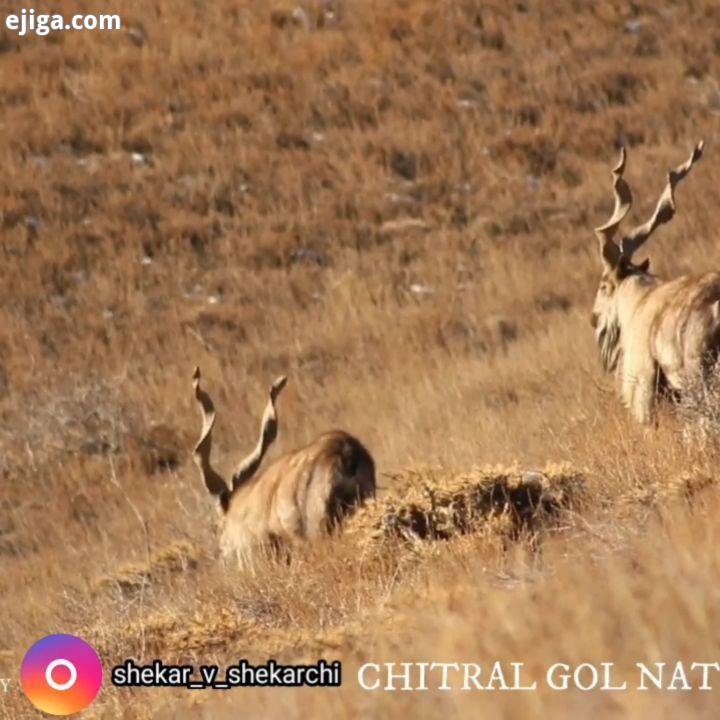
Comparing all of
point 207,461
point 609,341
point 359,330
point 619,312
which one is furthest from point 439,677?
point 359,330

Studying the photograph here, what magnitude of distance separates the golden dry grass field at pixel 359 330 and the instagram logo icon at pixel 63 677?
0.14 metres

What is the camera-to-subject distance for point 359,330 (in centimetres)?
2055

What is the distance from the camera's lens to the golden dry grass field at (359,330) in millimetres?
6270

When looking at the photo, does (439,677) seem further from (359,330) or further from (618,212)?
(359,330)

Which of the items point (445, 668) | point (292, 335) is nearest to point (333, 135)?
point (292, 335)

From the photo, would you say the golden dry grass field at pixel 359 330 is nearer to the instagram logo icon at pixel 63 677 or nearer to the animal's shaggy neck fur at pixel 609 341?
the instagram logo icon at pixel 63 677

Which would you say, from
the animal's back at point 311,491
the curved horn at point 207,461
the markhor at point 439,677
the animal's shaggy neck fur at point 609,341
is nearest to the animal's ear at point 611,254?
the animal's shaggy neck fur at point 609,341

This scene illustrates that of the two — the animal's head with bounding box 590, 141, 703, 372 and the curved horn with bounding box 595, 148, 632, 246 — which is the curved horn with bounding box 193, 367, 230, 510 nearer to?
the animal's head with bounding box 590, 141, 703, 372

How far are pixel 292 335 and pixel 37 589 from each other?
7533mm

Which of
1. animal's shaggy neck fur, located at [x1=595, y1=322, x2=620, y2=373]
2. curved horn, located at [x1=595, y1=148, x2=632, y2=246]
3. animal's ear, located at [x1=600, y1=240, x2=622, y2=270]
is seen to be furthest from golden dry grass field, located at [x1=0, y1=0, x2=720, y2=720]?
curved horn, located at [x1=595, y1=148, x2=632, y2=246]

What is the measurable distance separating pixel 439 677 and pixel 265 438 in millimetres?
6164

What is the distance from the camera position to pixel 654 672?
4.83m

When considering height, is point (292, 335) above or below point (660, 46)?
below

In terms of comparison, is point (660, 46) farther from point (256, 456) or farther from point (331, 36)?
point (256, 456)
